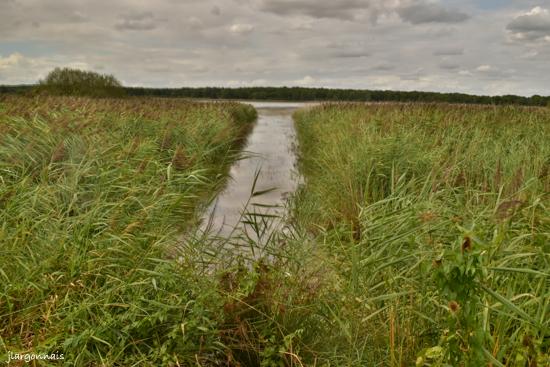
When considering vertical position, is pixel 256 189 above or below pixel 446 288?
below

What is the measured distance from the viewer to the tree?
30.5m

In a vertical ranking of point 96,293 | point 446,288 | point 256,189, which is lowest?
point 256,189

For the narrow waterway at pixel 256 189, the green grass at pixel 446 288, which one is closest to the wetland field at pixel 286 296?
the green grass at pixel 446 288

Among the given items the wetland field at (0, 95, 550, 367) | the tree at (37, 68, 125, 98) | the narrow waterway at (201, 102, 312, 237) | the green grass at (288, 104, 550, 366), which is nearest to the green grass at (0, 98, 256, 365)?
the wetland field at (0, 95, 550, 367)

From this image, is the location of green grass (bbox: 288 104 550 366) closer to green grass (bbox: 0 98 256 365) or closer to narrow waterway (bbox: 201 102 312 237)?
green grass (bbox: 0 98 256 365)

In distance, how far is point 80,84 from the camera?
31.5 m

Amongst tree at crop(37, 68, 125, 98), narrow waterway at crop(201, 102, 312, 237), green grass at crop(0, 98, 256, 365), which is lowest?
narrow waterway at crop(201, 102, 312, 237)

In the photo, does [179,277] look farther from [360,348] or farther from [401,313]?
[401,313]

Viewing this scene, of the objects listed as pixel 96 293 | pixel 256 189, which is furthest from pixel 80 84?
pixel 96 293

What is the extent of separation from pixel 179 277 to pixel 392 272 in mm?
1544

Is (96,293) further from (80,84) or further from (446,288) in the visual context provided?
(80,84)

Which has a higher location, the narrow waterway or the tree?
the tree

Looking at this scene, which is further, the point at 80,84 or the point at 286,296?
the point at 80,84

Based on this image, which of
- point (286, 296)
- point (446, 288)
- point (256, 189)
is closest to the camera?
point (446, 288)
